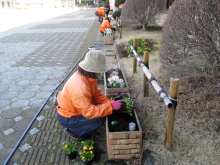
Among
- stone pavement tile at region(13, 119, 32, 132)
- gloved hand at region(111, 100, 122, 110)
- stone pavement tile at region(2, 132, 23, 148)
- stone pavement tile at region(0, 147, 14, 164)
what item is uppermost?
gloved hand at region(111, 100, 122, 110)

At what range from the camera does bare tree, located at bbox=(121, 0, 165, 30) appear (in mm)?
9320

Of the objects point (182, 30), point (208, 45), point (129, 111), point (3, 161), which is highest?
point (182, 30)

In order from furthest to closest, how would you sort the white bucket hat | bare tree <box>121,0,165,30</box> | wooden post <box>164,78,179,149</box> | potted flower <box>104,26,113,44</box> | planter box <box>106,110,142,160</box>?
bare tree <box>121,0,165,30</box>, potted flower <box>104,26,113,44</box>, the white bucket hat, planter box <box>106,110,142,160</box>, wooden post <box>164,78,179,149</box>

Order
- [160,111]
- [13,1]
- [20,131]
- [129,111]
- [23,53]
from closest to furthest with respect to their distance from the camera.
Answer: [129,111] < [20,131] < [160,111] < [23,53] < [13,1]

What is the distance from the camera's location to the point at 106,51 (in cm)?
758

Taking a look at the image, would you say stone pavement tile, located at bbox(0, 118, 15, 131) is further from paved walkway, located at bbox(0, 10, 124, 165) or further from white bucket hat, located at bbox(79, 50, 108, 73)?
white bucket hat, located at bbox(79, 50, 108, 73)

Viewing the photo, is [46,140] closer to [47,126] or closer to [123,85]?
[47,126]

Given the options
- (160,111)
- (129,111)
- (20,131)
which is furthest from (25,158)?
(160,111)

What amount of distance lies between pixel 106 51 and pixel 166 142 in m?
5.66

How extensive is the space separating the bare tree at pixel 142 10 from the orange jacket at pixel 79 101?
7.91 metres

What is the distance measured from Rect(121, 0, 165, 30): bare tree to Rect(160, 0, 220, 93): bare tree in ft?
21.1

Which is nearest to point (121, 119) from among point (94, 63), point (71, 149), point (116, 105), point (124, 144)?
point (116, 105)

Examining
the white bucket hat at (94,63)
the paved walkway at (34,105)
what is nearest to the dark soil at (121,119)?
the paved walkway at (34,105)

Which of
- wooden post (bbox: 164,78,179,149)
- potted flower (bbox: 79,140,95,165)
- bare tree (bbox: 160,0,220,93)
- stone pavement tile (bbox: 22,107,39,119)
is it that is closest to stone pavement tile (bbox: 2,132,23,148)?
stone pavement tile (bbox: 22,107,39,119)
